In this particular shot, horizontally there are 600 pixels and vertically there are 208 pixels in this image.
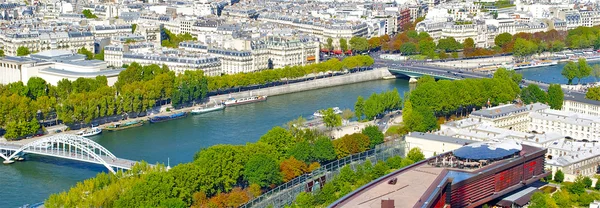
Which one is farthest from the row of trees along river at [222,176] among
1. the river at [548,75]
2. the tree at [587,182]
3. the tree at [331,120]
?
the river at [548,75]

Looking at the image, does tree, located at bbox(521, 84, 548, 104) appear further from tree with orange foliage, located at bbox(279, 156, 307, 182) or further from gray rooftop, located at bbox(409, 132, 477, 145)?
tree with orange foliage, located at bbox(279, 156, 307, 182)

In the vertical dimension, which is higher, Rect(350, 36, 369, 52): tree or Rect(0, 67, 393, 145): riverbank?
Rect(350, 36, 369, 52): tree

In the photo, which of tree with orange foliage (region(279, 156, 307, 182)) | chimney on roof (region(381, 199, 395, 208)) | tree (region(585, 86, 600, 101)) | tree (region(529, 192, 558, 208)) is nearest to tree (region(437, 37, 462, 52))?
tree (region(585, 86, 600, 101))

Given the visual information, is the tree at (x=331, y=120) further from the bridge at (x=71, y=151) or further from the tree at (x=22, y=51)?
the tree at (x=22, y=51)

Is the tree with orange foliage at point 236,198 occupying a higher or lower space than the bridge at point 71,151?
lower

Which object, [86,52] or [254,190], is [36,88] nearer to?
[86,52]
